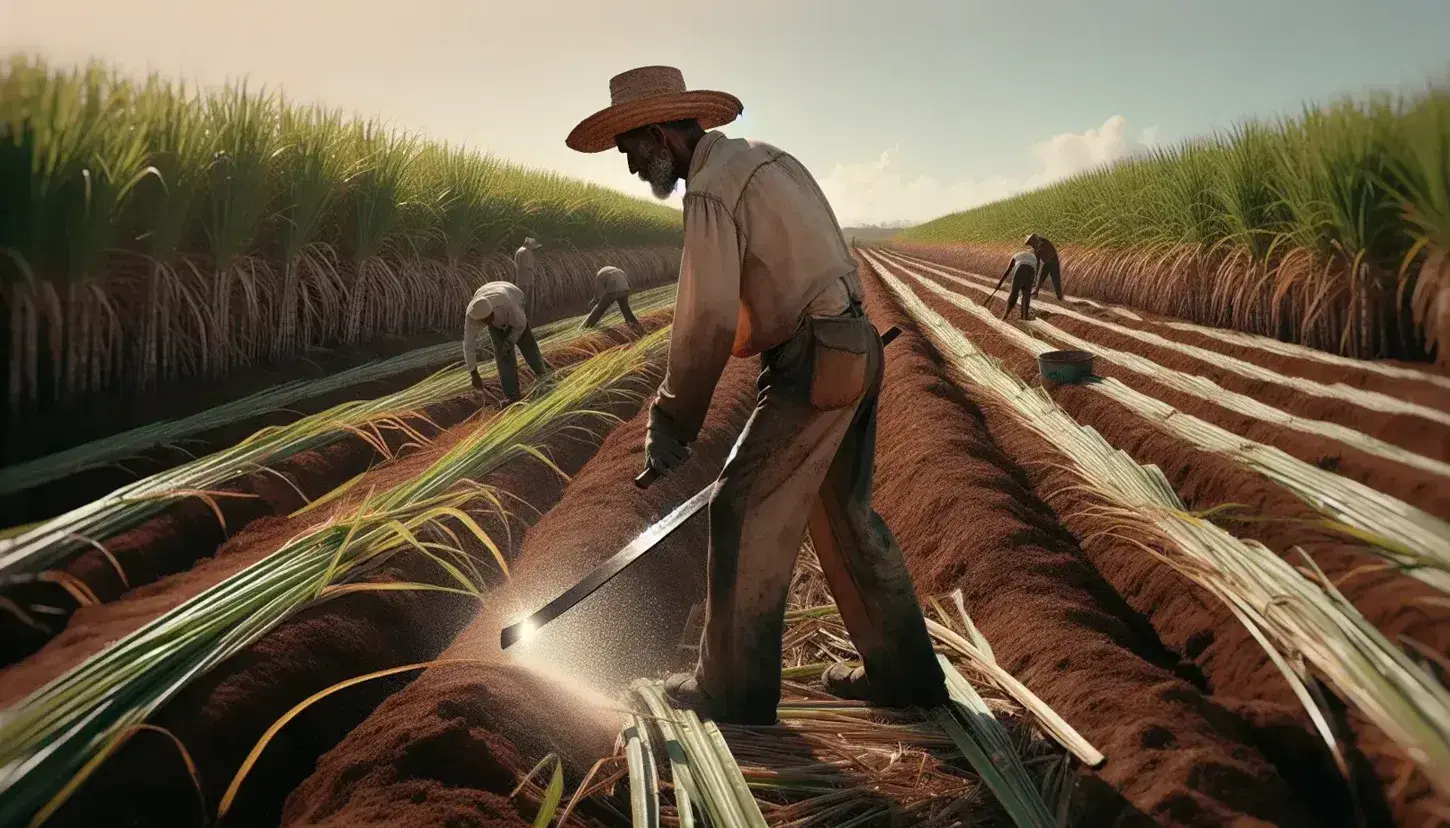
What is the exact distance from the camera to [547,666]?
2938 millimetres

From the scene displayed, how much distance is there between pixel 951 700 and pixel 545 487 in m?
2.94

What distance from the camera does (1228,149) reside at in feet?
29.8

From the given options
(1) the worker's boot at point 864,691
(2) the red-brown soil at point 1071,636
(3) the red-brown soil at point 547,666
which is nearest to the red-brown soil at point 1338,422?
(2) the red-brown soil at point 1071,636

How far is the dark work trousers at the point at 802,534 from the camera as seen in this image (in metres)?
2.08

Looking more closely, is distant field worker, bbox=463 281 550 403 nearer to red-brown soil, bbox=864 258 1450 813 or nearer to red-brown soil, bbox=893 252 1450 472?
red-brown soil, bbox=864 258 1450 813

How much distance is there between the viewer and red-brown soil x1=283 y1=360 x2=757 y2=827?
199 cm

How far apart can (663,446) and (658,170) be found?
2.30 feet

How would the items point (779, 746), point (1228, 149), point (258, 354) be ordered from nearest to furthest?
point (779, 746) → point (258, 354) → point (1228, 149)

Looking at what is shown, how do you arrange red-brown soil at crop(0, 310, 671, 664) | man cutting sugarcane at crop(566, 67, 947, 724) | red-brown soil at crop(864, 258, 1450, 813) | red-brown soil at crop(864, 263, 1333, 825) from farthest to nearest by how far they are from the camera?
red-brown soil at crop(0, 310, 671, 664) < red-brown soil at crop(864, 258, 1450, 813) < man cutting sugarcane at crop(566, 67, 947, 724) < red-brown soil at crop(864, 263, 1333, 825)

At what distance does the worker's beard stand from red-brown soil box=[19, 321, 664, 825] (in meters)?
1.53

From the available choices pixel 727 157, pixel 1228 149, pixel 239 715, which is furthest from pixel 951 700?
pixel 1228 149

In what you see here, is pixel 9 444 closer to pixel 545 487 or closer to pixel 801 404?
pixel 545 487

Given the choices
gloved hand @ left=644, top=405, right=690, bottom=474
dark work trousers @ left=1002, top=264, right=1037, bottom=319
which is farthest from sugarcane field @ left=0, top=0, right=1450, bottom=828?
dark work trousers @ left=1002, top=264, right=1037, bottom=319

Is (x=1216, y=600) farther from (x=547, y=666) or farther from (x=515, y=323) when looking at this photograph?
(x=515, y=323)
